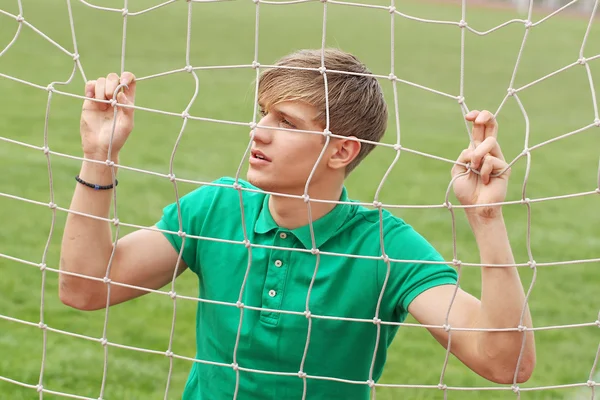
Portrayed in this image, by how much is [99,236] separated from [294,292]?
44 cm

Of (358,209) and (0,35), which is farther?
(0,35)

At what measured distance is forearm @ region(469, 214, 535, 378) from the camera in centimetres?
186

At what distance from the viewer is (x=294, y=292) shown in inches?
84.0

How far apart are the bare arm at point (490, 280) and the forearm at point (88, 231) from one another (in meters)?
0.75

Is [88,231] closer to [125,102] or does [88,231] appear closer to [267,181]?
[125,102]

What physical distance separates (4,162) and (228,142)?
6.09 feet

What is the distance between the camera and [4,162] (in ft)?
19.9

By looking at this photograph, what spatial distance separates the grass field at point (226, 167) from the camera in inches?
144

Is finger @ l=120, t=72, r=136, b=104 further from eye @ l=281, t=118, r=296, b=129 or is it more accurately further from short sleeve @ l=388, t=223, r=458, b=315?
short sleeve @ l=388, t=223, r=458, b=315

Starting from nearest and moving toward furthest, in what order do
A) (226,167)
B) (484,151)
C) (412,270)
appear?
(484,151)
(412,270)
(226,167)

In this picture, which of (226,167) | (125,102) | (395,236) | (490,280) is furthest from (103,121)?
(226,167)

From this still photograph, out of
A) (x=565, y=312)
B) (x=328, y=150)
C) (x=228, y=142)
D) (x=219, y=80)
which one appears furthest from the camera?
(x=219, y=80)

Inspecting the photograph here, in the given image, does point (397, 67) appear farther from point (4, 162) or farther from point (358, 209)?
point (358, 209)

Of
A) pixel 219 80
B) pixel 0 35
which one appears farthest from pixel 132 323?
Result: pixel 0 35
